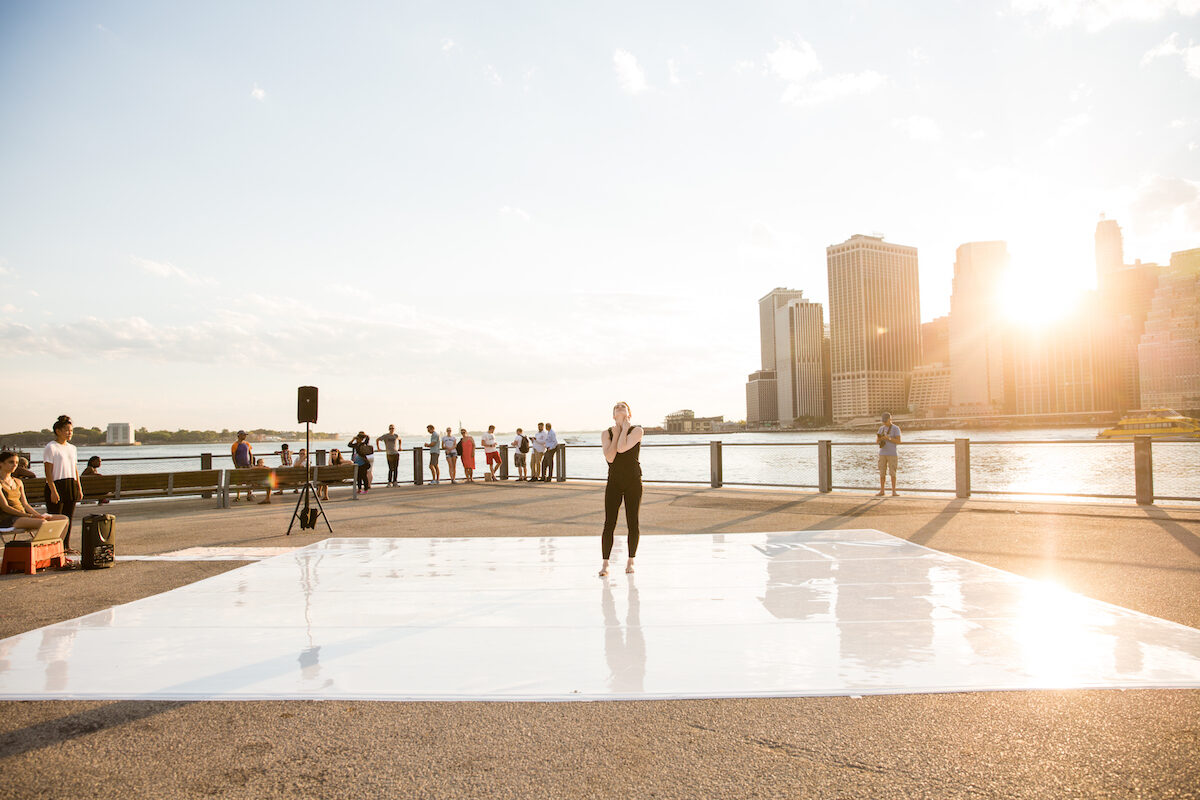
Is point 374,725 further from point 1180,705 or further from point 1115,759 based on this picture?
point 1180,705

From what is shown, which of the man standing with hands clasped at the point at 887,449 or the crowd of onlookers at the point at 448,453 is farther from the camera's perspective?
the crowd of onlookers at the point at 448,453

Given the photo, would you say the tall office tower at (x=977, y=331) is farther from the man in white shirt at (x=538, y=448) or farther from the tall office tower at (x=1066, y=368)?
the man in white shirt at (x=538, y=448)

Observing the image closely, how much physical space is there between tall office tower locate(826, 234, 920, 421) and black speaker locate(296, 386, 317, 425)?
17327cm

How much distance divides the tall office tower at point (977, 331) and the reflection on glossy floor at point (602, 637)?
160m

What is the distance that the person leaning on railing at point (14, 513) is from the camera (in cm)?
745

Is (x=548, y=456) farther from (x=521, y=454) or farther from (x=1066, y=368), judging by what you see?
(x=1066, y=368)

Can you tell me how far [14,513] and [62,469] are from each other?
1.57 metres

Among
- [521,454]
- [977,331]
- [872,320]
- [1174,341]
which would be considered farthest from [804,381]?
[521,454]

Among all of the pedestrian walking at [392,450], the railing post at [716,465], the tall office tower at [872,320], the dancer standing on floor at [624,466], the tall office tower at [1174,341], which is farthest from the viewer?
the tall office tower at [872,320]

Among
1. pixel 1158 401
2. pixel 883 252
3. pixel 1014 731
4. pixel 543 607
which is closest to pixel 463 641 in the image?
pixel 543 607

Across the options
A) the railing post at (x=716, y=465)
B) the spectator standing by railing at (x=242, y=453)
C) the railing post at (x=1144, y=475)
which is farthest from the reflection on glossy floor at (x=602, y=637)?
the spectator standing by railing at (x=242, y=453)

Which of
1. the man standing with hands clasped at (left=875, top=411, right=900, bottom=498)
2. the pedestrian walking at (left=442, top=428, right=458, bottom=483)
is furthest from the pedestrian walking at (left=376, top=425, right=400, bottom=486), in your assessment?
the man standing with hands clasped at (left=875, top=411, right=900, bottom=498)

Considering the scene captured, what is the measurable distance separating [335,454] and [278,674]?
17555mm

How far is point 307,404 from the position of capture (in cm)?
1122
